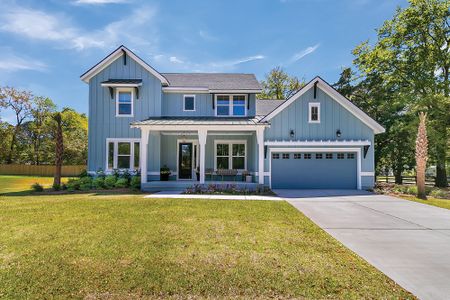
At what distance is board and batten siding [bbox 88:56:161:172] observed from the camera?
49.1 ft

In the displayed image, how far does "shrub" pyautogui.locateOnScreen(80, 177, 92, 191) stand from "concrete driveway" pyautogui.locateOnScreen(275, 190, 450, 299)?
36.5 ft

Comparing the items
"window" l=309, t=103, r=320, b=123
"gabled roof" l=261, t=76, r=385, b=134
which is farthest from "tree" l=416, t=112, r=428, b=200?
"window" l=309, t=103, r=320, b=123

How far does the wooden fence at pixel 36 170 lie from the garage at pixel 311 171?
2946 centimetres

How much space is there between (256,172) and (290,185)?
220 cm

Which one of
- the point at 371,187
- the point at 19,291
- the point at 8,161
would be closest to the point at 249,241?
the point at 19,291

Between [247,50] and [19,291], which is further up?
[247,50]

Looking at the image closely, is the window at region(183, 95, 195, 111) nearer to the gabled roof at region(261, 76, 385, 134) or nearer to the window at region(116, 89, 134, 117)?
the window at region(116, 89, 134, 117)

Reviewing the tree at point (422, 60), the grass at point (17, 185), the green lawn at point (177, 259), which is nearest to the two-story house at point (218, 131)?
the grass at point (17, 185)

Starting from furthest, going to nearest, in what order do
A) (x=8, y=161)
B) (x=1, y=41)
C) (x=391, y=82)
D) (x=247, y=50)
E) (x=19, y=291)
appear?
(x=8, y=161), (x=391, y=82), (x=247, y=50), (x=1, y=41), (x=19, y=291)

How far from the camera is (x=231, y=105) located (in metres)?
16.0

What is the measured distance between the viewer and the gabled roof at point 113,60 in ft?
49.0

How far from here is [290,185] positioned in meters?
14.0

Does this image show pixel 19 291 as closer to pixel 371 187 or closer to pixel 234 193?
pixel 234 193

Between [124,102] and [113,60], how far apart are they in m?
2.88
